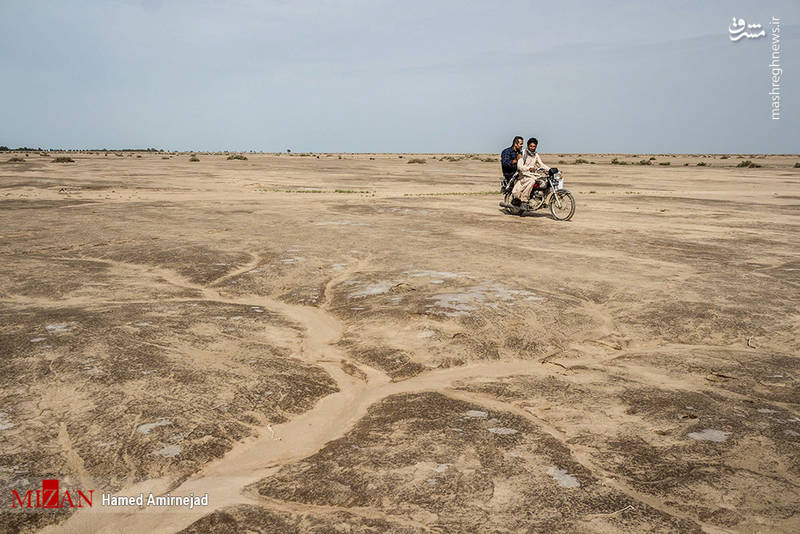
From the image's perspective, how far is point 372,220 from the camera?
10.8 metres

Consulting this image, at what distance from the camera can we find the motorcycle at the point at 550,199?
11680 millimetres

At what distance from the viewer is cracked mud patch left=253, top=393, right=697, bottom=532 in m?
2.28

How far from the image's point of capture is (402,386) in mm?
3641

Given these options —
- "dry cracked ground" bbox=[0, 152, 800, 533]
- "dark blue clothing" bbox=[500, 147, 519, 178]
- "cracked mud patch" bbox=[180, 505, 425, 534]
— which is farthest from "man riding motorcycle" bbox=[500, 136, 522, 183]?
"cracked mud patch" bbox=[180, 505, 425, 534]

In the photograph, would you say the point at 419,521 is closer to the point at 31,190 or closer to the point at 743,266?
the point at 743,266

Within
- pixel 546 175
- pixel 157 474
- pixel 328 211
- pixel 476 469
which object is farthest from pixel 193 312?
pixel 546 175
